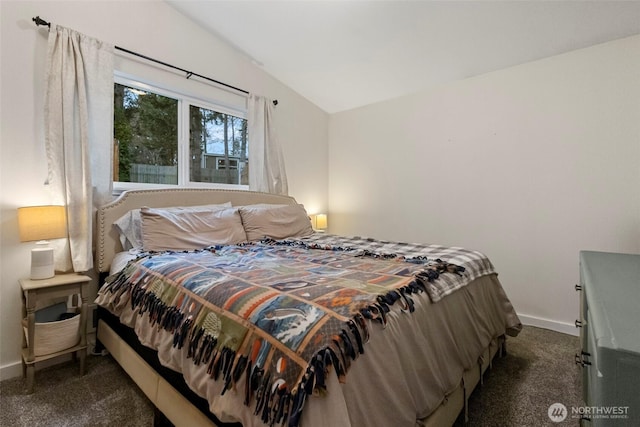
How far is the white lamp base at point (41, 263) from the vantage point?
1.82 meters

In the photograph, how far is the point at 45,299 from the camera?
5.88 feet

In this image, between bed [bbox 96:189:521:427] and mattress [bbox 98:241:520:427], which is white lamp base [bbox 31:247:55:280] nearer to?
bed [bbox 96:189:521:427]

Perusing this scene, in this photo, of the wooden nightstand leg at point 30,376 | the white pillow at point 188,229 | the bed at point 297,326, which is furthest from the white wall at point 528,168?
the wooden nightstand leg at point 30,376

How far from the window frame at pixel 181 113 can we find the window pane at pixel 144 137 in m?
0.04

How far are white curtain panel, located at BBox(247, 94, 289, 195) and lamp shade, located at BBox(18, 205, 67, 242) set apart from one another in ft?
5.76

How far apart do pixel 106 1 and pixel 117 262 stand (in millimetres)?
1973

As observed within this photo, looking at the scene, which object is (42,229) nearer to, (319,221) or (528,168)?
(319,221)

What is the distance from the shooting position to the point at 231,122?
338cm

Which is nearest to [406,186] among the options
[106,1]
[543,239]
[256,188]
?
[543,239]

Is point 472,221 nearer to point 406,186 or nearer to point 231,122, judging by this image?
point 406,186

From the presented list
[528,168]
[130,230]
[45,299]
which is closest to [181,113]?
[130,230]

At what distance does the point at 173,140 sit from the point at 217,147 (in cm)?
47

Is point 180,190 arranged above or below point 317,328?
above

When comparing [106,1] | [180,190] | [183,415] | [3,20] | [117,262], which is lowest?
[183,415]
